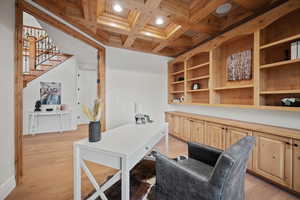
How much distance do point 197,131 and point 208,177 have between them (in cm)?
191

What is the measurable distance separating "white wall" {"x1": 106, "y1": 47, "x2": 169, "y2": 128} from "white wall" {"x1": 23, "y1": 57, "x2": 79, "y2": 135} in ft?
7.33

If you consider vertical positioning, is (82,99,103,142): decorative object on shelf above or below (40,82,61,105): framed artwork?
below

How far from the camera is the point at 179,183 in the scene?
1.11 meters

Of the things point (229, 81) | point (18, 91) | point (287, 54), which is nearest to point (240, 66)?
point (229, 81)

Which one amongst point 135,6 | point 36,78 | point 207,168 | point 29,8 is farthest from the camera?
point 36,78

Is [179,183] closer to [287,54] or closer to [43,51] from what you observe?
[287,54]

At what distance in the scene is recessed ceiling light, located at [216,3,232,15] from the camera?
2.06m

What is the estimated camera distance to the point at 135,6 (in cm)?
192

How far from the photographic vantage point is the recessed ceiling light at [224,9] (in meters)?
2.06

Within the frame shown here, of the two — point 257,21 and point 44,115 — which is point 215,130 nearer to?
point 257,21

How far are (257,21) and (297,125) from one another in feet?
5.53

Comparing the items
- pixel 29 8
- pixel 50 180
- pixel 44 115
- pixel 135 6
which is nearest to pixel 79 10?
pixel 29 8

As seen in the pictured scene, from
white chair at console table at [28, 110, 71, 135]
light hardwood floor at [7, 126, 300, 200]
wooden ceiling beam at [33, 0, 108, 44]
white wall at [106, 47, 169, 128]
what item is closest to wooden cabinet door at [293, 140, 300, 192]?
light hardwood floor at [7, 126, 300, 200]

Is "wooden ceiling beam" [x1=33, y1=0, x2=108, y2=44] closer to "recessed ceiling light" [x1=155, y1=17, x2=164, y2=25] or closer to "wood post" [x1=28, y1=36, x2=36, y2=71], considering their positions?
"recessed ceiling light" [x1=155, y1=17, x2=164, y2=25]
